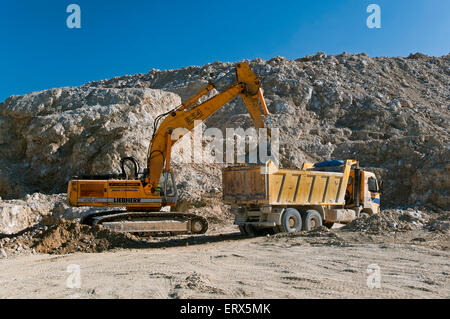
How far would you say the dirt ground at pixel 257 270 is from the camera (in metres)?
5.12

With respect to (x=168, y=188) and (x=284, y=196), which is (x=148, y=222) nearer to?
(x=168, y=188)

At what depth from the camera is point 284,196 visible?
37.5 ft

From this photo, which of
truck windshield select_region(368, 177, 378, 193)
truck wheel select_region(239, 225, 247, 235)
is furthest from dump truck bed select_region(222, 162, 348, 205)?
truck windshield select_region(368, 177, 378, 193)

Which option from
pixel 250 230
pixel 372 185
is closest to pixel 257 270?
pixel 250 230

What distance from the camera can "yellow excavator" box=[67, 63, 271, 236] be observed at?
Answer: 1122 centimetres

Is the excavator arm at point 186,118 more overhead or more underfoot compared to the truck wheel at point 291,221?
more overhead

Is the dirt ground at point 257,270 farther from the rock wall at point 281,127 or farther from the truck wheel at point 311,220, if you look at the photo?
the rock wall at point 281,127

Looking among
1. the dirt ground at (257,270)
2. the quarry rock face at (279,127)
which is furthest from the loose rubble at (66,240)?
the quarry rock face at (279,127)

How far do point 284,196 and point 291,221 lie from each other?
91 centimetres

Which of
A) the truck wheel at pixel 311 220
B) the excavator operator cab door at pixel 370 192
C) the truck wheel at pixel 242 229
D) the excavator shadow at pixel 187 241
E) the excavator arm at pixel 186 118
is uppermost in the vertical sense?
the excavator arm at pixel 186 118

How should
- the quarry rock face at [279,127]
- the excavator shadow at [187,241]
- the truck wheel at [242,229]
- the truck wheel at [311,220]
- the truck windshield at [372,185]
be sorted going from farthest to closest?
the quarry rock face at [279,127] < the truck windshield at [372,185] < the truck wheel at [242,229] < the truck wheel at [311,220] < the excavator shadow at [187,241]

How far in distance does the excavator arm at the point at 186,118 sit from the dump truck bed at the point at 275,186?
50.8 inches
